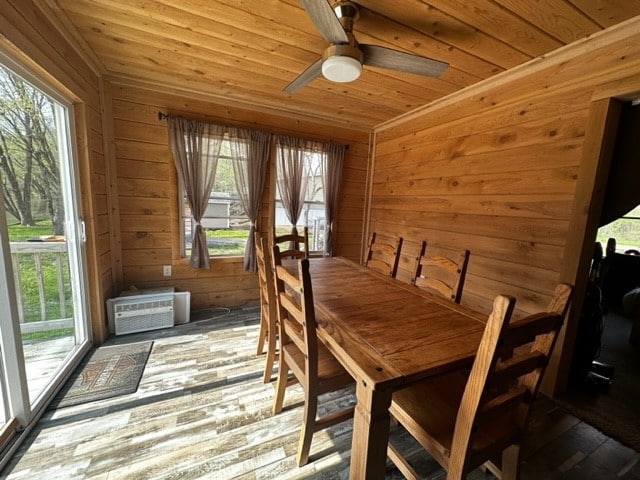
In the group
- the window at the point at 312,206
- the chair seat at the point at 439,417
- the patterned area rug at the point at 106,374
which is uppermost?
the window at the point at 312,206

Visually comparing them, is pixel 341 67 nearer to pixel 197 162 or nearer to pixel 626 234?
pixel 197 162

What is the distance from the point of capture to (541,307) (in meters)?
1.87

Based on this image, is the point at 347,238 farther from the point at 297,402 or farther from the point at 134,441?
the point at 134,441

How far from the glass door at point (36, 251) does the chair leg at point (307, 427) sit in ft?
4.86

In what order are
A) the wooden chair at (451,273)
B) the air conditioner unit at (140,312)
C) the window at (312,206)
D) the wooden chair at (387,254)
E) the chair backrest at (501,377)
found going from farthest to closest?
the window at (312,206) → the air conditioner unit at (140,312) → the wooden chair at (387,254) → the wooden chair at (451,273) → the chair backrest at (501,377)

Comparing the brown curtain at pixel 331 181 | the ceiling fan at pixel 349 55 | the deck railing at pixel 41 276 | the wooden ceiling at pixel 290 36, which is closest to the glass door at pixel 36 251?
the deck railing at pixel 41 276

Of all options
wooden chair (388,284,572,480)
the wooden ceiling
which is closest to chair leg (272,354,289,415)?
wooden chair (388,284,572,480)

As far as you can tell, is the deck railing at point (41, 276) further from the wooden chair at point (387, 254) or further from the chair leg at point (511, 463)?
the chair leg at point (511, 463)

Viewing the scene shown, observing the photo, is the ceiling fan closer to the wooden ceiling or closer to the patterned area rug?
the wooden ceiling

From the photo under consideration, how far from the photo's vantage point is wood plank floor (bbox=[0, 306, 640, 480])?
1.27 m

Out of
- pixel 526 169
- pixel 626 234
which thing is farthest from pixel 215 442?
pixel 626 234

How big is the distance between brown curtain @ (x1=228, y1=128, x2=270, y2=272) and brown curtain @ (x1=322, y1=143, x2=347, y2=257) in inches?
30.8

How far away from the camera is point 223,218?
303 cm

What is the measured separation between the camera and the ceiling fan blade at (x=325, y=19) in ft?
3.50
